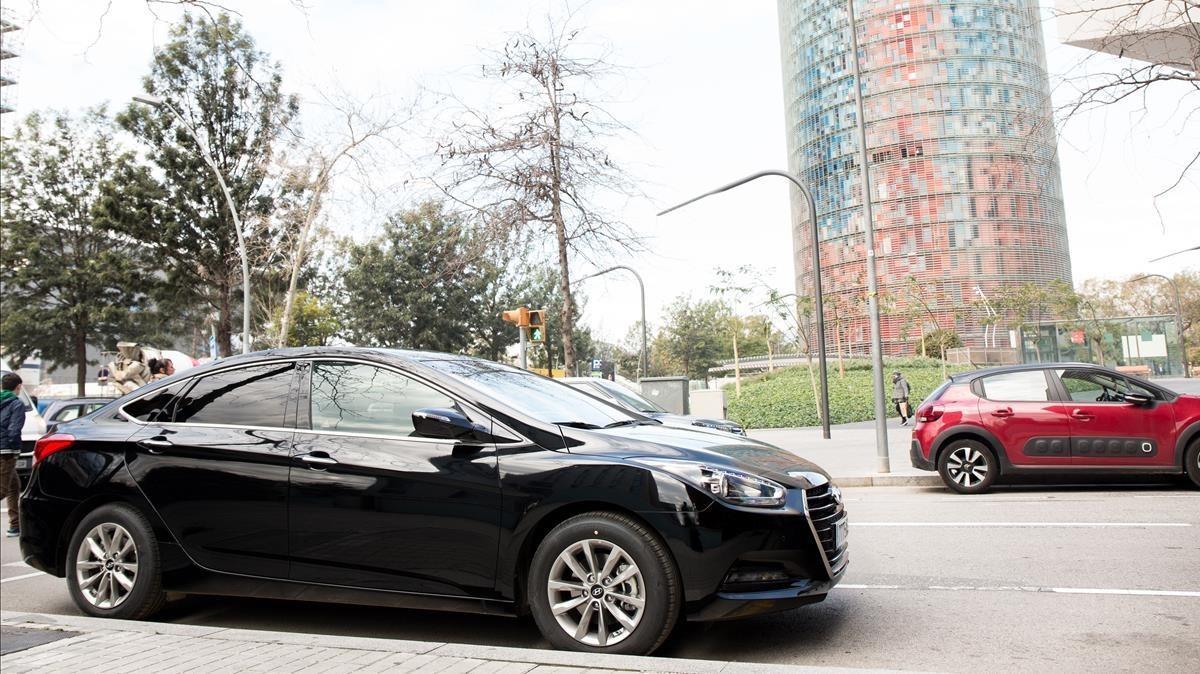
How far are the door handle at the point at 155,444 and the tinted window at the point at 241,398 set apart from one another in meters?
0.16

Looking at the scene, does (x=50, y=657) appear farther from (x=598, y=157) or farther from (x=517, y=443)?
(x=598, y=157)

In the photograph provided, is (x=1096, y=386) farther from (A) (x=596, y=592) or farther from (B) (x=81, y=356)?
(B) (x=81, y=356)

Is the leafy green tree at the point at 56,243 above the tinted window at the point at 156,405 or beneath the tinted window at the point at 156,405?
above

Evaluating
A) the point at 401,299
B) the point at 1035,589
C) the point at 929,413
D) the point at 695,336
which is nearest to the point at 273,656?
the point at 1035,589

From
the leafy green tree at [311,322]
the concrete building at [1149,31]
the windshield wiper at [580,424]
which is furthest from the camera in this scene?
the leafy green tree at [311,322]

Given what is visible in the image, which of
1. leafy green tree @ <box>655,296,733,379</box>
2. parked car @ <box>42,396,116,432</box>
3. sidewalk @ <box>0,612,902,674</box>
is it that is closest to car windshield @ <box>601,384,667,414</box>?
sidewalk @ <box>0,612,902,674</box>

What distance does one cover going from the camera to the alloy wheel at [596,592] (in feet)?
13.2

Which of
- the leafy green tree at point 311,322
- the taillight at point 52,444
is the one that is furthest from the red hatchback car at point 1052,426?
the leafy green tree at point 311,322

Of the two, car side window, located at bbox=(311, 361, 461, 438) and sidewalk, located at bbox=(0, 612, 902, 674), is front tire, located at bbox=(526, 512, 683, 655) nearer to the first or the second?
sidewalk, located at bbox=(0, 612, 902, 674)

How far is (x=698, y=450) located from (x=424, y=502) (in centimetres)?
139

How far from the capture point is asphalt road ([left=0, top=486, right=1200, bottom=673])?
418 cm

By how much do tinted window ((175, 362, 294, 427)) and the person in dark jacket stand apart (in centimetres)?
587

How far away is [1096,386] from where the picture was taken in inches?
390

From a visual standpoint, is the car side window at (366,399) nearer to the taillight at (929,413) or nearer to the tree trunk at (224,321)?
the taillight at (929,413)
